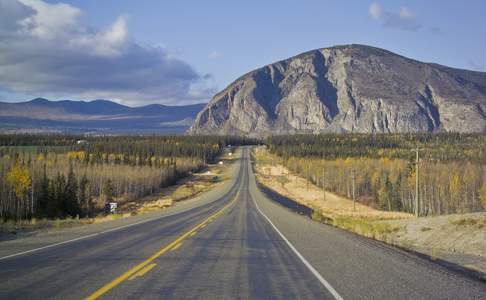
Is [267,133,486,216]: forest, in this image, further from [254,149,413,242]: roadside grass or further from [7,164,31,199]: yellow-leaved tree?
[7,164,31,199]: yellow-leaved tree

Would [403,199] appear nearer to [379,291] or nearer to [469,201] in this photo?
[469,201]

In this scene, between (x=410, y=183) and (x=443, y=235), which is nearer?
(x=443, y=235)

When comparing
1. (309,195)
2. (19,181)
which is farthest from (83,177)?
(309,195)

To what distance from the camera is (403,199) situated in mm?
92750

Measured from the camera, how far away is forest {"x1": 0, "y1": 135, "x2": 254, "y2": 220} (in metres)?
60.5

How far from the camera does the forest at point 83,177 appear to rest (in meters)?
60.5

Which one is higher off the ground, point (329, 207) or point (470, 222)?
point (470, 222)

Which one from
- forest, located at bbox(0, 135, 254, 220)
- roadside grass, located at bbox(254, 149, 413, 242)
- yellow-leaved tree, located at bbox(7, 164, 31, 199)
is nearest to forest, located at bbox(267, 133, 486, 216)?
roadside grass, located at bbox(254, 149, 413, 242)

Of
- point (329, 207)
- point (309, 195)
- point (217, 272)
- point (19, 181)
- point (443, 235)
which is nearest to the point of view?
point (217, 272)

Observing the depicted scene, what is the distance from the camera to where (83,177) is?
81.1m

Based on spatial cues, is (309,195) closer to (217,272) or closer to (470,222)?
(470,222)

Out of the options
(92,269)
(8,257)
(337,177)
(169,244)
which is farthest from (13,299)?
(337,177)

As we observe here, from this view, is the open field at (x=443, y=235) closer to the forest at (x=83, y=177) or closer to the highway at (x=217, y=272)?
the highway at (x=217, y=272)

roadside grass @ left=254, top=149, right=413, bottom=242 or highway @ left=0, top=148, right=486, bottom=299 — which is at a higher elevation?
highway @ left=0, top=148, right=486, bottom=299
